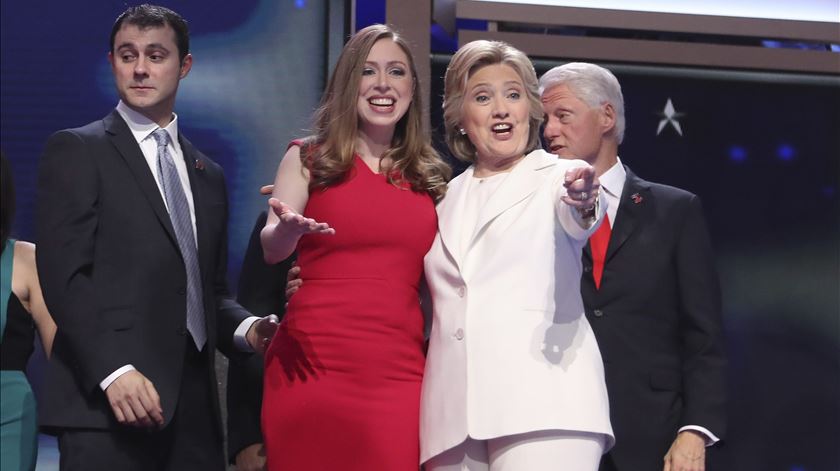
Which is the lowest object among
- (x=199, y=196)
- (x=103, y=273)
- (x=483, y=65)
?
(x=103, y=273)

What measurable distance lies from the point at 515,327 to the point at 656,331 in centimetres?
70

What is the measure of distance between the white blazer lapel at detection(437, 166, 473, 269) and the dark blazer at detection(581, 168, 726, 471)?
0.49 metres

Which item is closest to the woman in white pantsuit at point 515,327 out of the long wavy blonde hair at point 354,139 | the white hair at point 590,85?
the long wavy blonde hair at point 354,139

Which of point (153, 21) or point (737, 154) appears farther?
point (737, 154)

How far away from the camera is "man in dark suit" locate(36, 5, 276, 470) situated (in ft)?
8.61

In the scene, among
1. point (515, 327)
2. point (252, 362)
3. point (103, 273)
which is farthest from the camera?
point (252, 362)

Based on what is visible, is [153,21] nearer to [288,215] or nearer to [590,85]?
[288,215]

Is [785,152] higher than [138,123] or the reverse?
the reverse

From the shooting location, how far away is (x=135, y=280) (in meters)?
2.71

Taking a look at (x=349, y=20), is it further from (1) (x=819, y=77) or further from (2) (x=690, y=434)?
(2) (x=690, y=434)

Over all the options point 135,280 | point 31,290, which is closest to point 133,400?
point 135,280

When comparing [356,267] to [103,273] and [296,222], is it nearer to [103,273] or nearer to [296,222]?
[296,222]

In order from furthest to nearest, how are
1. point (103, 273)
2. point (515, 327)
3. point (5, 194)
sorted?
point (103, 273)
point (5, 194)
point (515, 327)

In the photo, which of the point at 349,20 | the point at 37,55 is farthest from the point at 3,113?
the point at 349,20
